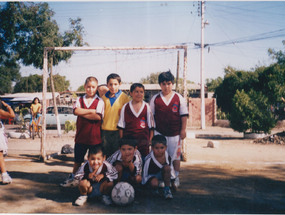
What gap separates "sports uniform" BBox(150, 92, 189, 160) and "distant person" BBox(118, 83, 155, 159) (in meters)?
0.21

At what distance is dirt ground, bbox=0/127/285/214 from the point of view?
3525 mm

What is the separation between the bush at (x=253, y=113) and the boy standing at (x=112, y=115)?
9092 millimetres

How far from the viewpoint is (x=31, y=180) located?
5004 mm

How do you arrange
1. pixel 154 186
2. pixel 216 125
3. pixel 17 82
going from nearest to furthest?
pixel 154 186
pixel 216 125
pixel 17 82

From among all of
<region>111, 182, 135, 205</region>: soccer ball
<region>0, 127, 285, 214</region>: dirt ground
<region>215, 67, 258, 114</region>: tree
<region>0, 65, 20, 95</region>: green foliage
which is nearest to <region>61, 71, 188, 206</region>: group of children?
<region>111, 182, 135, 205</region>: soccer ball

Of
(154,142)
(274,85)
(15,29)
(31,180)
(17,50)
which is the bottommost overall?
(31,180)

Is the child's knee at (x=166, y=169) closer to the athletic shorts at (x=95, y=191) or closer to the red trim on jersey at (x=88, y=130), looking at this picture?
the athletic shorts at (x=95, y=191)

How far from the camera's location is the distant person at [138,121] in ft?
14.0

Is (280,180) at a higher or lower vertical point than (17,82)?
lower

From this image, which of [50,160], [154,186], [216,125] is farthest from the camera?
[216,125]

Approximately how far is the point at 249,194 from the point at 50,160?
5136 mm

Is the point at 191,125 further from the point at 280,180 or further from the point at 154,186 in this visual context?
the point at 154,186

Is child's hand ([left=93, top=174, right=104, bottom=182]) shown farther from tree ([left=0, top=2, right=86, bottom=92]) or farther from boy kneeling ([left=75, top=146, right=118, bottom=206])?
tree ([left=0, top=2, right=86, bottom=92])

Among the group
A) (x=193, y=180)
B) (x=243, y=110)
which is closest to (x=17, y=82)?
(x=243, y=110)
